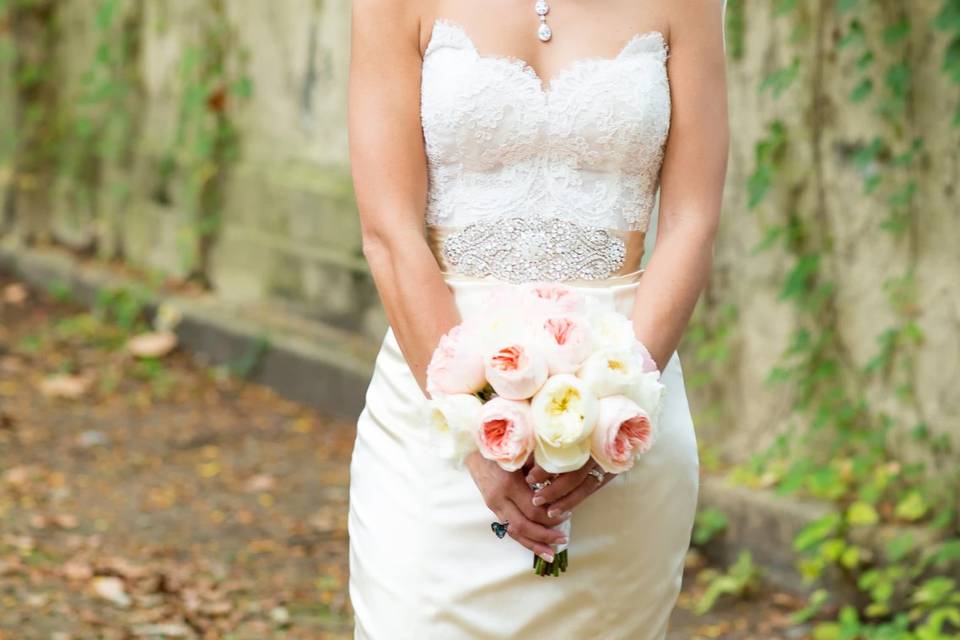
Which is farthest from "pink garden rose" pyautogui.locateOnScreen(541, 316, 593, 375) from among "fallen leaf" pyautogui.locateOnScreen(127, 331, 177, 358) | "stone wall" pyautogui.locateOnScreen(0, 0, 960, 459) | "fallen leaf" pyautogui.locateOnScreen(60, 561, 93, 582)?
"fallen leaf" pyautogui.locateOnScreen(127, 331, 177, 358)

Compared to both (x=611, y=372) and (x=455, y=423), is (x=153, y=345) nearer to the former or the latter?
(x=455, y=423)

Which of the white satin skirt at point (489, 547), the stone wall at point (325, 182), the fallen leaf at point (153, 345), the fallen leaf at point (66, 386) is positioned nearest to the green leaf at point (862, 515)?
the stone wall at point (325, 182)

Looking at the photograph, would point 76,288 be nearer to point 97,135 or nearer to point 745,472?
point 97,135

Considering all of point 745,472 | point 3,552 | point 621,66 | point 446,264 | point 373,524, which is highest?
point 621,66

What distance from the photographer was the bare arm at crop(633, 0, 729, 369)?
8.95ft

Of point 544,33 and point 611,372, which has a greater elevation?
point 544,33

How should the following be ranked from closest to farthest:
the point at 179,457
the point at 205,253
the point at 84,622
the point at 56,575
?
the point at 84,622
the point at 56,575
the point at 179,457
the point at 205,253

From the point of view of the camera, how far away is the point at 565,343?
2.44m

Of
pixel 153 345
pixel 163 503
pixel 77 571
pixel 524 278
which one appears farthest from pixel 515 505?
pixel 153 345

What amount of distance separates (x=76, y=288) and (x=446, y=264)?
6.20m

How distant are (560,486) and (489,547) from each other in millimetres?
256

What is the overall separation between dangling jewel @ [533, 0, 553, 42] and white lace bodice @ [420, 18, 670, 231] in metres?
0.06

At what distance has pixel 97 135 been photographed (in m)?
8.94

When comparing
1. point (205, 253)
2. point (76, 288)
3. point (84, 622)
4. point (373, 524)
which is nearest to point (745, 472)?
point (84, 622)
